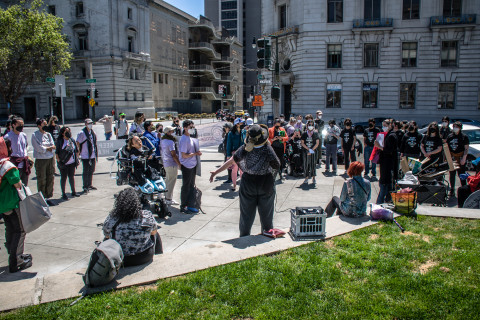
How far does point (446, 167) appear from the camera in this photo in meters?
10.7

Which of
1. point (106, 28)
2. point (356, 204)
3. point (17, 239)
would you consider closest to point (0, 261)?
point (17, 239)

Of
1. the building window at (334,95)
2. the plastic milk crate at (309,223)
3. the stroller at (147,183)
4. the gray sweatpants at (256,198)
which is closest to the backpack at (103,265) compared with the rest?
the gray sweatpants at (256,198)

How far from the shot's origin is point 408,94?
116 ft

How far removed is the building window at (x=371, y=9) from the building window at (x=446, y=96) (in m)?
8.90

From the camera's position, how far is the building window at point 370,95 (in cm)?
3581

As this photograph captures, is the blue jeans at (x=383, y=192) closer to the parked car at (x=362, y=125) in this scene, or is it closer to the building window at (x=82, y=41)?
the parked car at (x=362, y=125)

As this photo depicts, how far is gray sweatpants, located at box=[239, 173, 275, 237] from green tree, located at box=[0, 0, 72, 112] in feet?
133

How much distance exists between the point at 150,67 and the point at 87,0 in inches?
455

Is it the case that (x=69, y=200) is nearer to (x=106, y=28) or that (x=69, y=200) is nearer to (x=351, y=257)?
(x=351, y=257)

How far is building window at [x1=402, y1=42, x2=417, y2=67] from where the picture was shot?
114 ft

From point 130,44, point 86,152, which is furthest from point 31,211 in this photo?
point 130,44

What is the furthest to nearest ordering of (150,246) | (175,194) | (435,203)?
(175,194) → (435,203) → (150,246)

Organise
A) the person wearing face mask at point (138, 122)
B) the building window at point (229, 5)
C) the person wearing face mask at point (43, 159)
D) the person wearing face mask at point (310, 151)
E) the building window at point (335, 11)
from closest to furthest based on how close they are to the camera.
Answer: the person wearing face mask at point (43, 159), the person wearing face mask at point (310, 151), the person wearing face mask at point (138, 122), the building window at point (335, 11), the building window at point (229, 5)

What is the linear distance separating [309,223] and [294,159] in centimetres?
697
